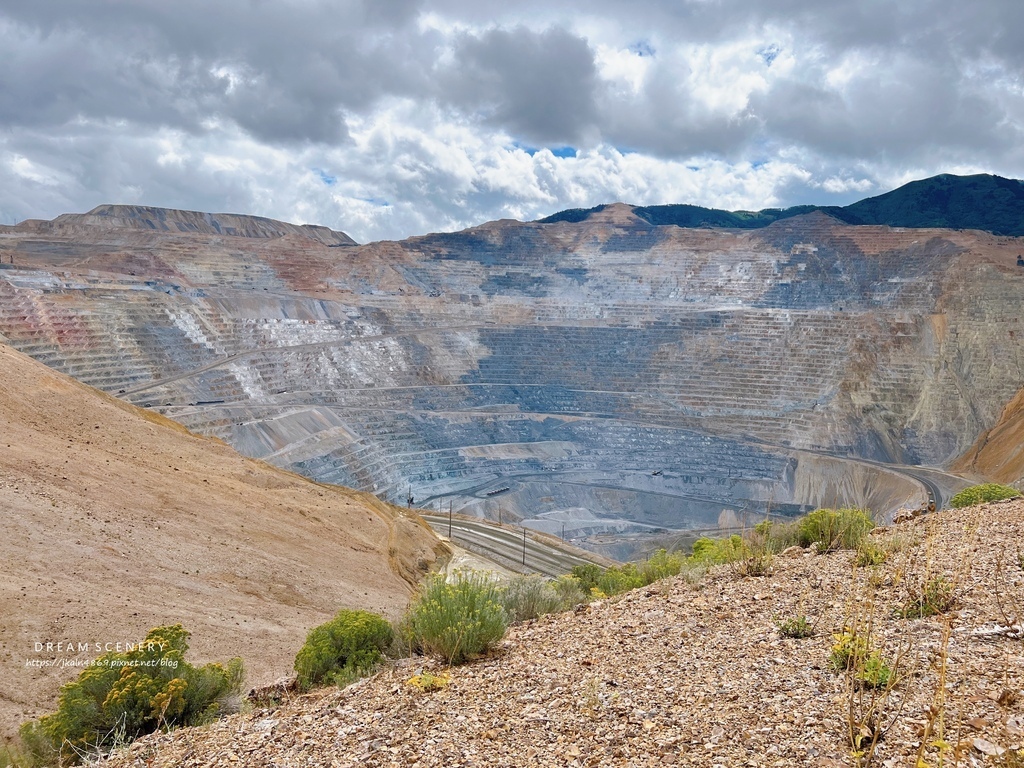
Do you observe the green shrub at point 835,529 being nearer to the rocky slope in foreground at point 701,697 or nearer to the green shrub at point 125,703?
the rocky slope in foreground at point 701,697

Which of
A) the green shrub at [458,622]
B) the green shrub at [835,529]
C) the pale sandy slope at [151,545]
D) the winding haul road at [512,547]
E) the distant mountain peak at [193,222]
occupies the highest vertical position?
the distant mountain peak at [193,222]

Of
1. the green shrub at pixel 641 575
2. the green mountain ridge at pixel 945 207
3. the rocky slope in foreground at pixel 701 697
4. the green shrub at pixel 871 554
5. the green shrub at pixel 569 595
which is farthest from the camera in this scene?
the green mountain ridge at pixel 945 207

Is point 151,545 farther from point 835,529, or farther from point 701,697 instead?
point 701,697

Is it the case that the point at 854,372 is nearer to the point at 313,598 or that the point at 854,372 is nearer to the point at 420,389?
the point at 420,389

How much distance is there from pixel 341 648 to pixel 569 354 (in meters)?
82.8

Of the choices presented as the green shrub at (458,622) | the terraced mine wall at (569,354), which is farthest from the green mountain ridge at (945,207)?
the green shrub at (458,622)

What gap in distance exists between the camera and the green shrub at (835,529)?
10.4 metres

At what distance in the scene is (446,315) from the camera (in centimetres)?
9725

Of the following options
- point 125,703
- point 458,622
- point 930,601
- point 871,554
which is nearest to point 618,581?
point 871,554

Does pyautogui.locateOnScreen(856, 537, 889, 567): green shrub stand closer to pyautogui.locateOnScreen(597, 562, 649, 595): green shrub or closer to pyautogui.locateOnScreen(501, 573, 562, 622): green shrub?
pyautogui.locateOnScreen(501, 573, 562, 622): green shrub

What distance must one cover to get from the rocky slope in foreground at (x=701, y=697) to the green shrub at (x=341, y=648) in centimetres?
325

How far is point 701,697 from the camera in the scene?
5.56m

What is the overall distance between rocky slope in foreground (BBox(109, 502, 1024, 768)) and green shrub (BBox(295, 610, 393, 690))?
3248 mm

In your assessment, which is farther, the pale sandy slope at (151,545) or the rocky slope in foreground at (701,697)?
the pale sandy slope at (151,545)
